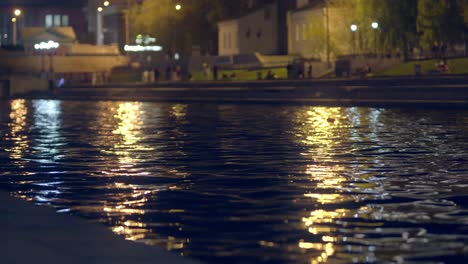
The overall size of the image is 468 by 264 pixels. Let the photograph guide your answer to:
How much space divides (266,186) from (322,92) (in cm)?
4504

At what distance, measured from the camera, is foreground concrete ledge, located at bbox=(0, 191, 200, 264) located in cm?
1055

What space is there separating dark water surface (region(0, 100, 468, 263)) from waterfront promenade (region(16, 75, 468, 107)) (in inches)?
662

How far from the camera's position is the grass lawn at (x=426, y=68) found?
71.6m

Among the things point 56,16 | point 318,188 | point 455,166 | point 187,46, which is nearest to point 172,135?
point 455,166

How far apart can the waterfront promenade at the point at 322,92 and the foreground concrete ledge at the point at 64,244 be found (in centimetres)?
3844

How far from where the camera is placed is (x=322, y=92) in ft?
207

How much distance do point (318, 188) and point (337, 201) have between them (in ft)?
6.23

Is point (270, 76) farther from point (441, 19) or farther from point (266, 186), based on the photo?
point (266, 186)

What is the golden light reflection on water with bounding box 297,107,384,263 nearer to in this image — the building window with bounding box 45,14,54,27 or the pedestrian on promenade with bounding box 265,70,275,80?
the pedestrian on promenade with bounding box 265,70,275,80

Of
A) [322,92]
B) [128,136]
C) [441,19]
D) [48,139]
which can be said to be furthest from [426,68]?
[48,139]

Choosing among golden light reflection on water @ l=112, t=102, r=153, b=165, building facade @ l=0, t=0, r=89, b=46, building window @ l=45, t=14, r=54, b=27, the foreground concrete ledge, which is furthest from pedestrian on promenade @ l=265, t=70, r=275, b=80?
building window @ l=45, t=14, r=54, b=27

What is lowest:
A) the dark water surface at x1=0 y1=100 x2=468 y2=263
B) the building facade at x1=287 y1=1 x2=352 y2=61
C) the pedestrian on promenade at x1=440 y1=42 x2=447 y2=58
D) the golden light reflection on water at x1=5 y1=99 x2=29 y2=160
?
the golden light reflection on water at x1=5 y1=99 x2=29 y2=160

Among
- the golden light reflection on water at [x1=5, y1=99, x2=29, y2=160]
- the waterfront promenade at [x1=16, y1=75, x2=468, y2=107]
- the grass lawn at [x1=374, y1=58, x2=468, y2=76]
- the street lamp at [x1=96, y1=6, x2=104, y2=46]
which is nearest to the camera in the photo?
the golden light reflection on water at [x1=5, y1=99, x2=29, y2=160]

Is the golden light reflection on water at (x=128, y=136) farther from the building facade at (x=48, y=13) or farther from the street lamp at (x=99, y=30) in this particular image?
the building facade at (x=48, y=13)
